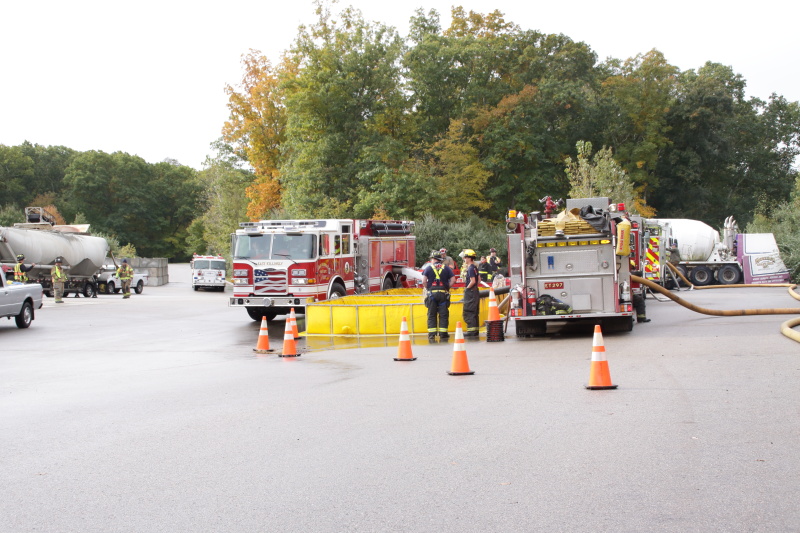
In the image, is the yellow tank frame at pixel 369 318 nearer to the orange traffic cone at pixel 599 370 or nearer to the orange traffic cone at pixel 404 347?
the orange traffic cone at pixel 404 347

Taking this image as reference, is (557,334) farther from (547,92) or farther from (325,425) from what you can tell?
(547,92)

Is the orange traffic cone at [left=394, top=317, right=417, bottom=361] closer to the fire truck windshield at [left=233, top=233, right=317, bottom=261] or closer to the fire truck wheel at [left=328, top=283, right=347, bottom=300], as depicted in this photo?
the fire truck windshield at [left=233, top=233, right=317, bottom=261]

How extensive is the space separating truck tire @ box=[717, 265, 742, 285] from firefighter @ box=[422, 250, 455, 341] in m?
24.2

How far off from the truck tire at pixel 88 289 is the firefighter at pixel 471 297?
29.7 m

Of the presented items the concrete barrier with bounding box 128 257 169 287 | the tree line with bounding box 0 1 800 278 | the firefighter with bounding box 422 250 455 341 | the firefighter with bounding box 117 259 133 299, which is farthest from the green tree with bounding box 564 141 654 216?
the concrete barrier with bounding box 128 257 169 287

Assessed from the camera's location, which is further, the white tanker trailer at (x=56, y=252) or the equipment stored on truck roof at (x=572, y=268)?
the white tanker trailer at (x=56, y=252)

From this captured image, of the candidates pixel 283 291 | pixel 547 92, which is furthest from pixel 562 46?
pixel 283 291

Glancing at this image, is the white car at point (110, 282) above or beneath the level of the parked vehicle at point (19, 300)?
above

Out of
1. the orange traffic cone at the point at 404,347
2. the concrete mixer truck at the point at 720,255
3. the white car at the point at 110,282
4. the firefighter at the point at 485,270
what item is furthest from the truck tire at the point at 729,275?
the white car at the point at 110,282

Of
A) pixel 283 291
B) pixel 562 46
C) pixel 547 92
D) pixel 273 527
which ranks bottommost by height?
pixel 273 527

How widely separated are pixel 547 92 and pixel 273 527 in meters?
50.4

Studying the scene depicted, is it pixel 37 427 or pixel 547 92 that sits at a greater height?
pixel 547 92

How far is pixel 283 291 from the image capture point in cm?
2156

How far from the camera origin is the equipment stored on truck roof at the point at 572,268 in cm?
1611
